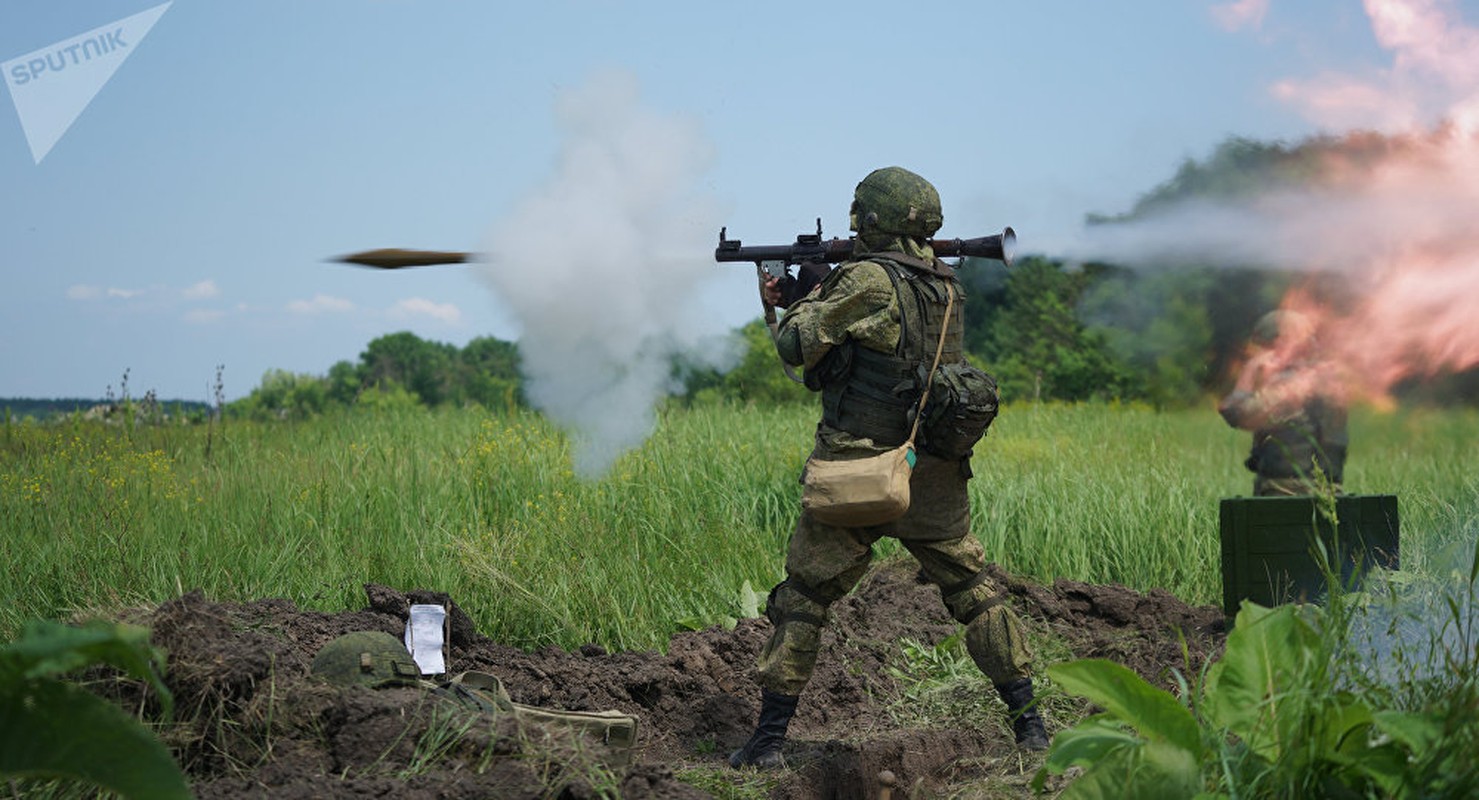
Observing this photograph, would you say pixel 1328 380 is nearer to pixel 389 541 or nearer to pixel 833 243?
pixel 833 243

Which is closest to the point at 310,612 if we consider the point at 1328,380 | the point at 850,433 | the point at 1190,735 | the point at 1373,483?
the point at 850,433

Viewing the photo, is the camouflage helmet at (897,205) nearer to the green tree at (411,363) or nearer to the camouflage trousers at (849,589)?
the camouflage trousers at (849,589)

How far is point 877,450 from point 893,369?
324mm

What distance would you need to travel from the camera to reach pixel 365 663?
453 cm

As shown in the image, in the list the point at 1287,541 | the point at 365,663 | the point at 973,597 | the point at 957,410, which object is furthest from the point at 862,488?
the point at 1287,541

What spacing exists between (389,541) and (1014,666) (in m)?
3.65

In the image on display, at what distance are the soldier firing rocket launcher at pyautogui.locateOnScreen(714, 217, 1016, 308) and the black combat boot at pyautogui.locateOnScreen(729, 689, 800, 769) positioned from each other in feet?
5.42

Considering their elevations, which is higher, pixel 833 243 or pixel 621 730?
pixel 833 243

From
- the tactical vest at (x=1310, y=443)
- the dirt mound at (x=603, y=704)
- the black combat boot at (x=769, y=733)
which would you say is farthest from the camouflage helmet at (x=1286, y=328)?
the black combat boot at (x=769, y=733)

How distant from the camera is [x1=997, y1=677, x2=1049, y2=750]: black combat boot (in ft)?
17.1

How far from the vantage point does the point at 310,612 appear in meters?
5.68

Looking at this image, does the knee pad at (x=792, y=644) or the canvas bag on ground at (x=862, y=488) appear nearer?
the canvas bag on ground at (x=862, y=488)

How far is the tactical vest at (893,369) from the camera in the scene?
5156 mm

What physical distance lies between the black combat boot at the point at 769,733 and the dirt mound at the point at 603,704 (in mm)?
101
